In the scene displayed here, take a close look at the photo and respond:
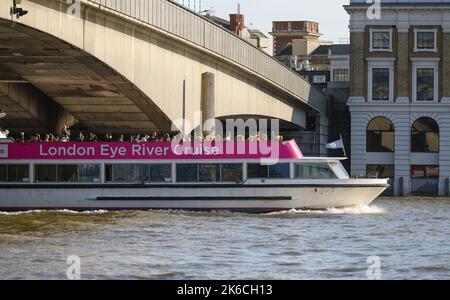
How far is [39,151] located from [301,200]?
10.1 m

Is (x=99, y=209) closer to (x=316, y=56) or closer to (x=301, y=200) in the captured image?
(x=301, y=200)

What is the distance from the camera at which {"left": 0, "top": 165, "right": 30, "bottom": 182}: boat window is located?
156ft

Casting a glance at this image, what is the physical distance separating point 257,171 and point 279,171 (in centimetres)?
83

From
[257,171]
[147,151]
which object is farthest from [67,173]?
[257,171]

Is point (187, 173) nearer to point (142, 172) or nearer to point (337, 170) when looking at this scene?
point (142, 172)

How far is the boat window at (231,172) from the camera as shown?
47.4m

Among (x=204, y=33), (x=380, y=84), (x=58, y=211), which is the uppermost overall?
(x=204, y=33)

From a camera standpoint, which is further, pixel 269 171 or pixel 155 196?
pixel 269 171

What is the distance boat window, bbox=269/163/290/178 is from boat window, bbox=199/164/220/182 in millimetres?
2010

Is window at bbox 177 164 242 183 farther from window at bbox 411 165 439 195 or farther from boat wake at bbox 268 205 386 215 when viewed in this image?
window at bbox 411 165 439 195

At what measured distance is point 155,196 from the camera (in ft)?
154

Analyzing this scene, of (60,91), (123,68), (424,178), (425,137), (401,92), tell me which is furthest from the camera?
(425,137)
